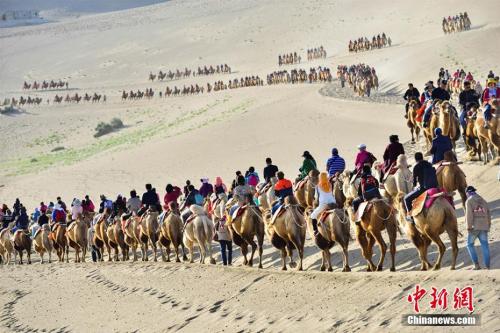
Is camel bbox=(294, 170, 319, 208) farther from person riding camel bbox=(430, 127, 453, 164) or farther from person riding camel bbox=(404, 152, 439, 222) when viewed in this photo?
person riding camel bbox=(404, 152, 439, 222)

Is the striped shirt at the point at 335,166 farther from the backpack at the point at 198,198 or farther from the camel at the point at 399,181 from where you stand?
the backpack at the point at 198,198

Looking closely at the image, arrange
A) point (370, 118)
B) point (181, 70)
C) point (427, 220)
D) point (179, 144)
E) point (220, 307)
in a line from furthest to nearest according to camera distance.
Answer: point (181, 70) < point (179, 144) < point (370, 118) < point (220, 307) < point (427, 220)

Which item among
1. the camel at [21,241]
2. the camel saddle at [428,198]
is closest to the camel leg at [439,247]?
the camel saddle at [428,198]

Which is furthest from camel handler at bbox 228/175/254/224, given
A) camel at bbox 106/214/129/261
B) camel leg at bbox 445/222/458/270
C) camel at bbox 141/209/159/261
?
camel leg at bbox 445/222/458/270

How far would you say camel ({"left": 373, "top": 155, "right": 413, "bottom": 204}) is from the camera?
1919 cm

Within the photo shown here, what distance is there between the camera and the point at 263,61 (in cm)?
9525

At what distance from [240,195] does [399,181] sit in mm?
3485

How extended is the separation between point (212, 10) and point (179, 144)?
306 feet

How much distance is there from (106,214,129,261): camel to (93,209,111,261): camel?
30cm

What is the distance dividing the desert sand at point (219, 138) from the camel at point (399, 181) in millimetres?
1059

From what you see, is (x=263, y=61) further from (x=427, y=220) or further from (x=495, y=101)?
(x=427, y=220)

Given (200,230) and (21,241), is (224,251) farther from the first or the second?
(21,241)

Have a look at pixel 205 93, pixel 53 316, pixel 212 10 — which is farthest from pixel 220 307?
pixel 212 10

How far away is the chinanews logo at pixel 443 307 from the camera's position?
11109 mm
